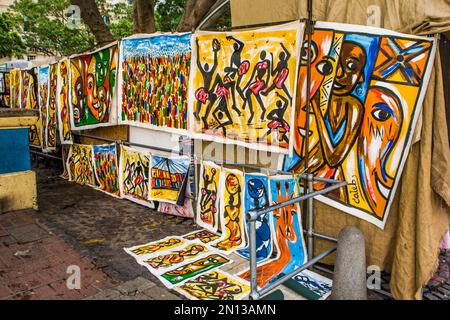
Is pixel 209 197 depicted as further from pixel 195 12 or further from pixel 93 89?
pixel 195 12

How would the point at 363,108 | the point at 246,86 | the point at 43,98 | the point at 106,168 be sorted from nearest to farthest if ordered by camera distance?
1. the point at 363,108
2. the point at 246,86
3. the point at 106,168
4. the point at 43,98

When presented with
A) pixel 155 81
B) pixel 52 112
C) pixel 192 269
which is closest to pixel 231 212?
pixel 192 269

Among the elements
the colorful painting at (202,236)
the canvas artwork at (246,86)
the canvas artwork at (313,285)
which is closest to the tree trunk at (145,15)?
the canvas artwork at (246,86)

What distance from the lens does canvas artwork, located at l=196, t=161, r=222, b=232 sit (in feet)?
16.2

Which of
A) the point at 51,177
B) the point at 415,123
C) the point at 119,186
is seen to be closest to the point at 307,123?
the point at 415,123

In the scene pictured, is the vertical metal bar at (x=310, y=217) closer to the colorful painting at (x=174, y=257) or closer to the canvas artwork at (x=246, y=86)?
the canvas artwork at (x=246, y=86)

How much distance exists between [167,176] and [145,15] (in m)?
5.19

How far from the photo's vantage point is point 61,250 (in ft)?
14.5

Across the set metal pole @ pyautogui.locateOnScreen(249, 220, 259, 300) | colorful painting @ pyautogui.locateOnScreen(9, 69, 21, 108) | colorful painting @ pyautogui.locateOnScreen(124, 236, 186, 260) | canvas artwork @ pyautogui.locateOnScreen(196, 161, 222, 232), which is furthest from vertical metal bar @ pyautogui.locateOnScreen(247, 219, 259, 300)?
colorful painting @ pyautogui.locateOnScreen(9, 69, 21, 108)

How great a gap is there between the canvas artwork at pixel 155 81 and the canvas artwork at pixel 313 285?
2599 mm

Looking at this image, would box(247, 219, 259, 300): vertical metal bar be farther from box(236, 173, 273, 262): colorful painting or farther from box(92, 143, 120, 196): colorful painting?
box(92, 143, 120, 196): colorful painting

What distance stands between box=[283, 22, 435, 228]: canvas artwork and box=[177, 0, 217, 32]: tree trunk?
4818 millimetres

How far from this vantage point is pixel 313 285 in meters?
3.66
